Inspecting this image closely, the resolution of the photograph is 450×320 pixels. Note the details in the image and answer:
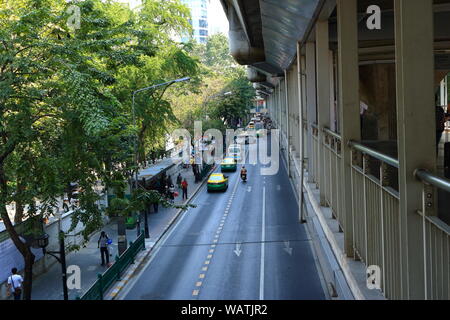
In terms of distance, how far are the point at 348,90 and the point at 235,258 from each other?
48.9ft

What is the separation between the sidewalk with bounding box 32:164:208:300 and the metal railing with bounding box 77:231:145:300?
74 cm

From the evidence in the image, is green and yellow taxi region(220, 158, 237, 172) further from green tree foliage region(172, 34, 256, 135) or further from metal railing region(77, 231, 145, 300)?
metal railing region(77, 231, 145, 300)

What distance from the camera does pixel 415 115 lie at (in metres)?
3.88

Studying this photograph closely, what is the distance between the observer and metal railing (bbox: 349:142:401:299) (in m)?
4.65

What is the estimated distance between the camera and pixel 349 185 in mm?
6992

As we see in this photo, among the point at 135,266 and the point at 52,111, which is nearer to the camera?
the point at 52,111

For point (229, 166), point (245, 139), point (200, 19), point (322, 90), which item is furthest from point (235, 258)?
point (200, 19)

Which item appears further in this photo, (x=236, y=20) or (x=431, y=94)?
(x=236, y=20)

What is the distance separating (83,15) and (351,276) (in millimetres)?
12966

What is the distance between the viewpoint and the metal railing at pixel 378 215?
465cm

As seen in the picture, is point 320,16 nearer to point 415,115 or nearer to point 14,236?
point 415,115

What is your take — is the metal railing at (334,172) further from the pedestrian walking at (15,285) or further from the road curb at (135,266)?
the pedestrian walking at (15,285)
